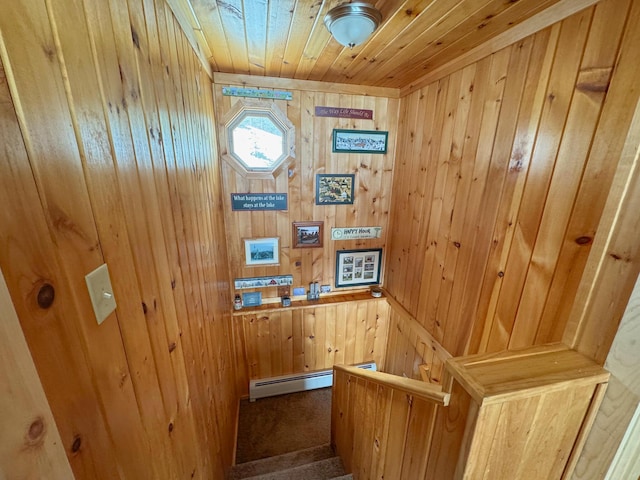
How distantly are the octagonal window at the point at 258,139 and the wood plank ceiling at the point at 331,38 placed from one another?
266 millimetres

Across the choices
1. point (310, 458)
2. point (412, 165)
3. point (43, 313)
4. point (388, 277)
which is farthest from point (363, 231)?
point (43, 313)

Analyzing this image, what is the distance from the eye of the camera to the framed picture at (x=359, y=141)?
7.11 feet

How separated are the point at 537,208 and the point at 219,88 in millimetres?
2157

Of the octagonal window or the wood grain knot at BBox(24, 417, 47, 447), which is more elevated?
the octagonal window

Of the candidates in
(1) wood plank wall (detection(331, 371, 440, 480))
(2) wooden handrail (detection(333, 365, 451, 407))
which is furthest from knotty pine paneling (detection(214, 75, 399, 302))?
(2) wooden handrail (detection(333, 365, 451, 407))

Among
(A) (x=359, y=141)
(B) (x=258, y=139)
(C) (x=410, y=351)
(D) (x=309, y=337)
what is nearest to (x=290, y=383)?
(D) (x=309, y=337)

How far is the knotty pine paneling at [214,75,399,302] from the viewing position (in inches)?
81.0

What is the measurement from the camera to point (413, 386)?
917 millimetres

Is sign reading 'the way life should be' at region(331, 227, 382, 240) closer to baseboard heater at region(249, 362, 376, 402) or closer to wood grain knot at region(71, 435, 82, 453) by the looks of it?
baseboard heater at region(249, 362, 376, 402)

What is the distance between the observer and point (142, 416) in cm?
66

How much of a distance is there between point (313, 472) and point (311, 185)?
7.04 feet

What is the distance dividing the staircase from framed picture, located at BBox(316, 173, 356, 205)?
6.54ft

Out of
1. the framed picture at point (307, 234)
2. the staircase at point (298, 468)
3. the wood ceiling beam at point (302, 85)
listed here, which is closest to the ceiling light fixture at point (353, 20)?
the wood ceiling beam at point (302, 85)

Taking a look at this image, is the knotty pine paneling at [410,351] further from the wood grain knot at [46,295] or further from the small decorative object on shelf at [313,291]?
the wood grain knot at [46,295]
